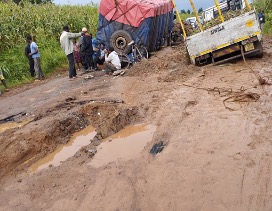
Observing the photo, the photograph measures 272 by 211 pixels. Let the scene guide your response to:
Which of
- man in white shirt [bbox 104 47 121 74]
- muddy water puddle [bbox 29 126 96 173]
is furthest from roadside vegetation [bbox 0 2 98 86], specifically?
muddy water puddle [bbox 29 126 96 173]

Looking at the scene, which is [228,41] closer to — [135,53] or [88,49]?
[135,53]

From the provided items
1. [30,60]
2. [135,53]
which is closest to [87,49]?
[135,53]

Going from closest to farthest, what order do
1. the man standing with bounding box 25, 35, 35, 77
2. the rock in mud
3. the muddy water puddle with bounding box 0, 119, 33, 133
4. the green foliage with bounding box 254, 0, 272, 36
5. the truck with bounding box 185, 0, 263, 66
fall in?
1. the rock in mud
2. the muddy water puddle with bounding box 0, 119, 33, 133
3. the truck with bounding box 185, 0, 263, 66
4. the man standing with bounding box 25, 35, 35, 77
5. the green foliage with bounding box 254, 0, 272, 36

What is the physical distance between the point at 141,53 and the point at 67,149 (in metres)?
7.25

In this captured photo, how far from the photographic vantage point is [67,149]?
20.1 feet

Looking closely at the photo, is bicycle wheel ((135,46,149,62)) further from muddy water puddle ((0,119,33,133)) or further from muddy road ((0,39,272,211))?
muddy water puddle ((0,119,33,133))

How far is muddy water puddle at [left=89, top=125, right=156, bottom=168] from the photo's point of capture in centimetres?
541

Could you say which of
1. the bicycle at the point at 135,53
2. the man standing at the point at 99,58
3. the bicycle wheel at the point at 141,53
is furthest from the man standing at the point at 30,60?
the bicycle wheel at the point at 141,53

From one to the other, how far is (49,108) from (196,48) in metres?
4.20

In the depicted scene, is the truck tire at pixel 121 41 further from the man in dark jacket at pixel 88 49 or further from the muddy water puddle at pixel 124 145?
the muddy water puddle at pixel 124 145

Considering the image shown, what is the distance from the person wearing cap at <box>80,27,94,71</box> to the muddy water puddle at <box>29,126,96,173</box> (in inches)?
230

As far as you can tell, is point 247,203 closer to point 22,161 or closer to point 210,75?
point 22,161

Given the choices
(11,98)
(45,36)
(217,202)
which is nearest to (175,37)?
(45,36)

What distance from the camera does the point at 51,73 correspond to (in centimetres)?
1423
